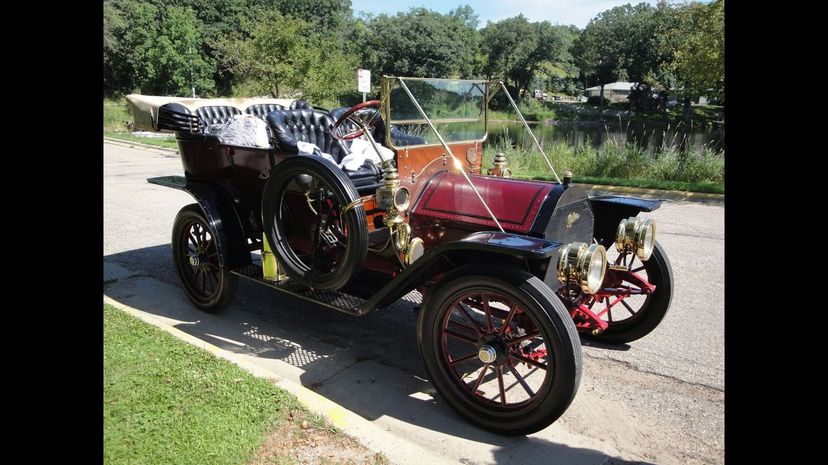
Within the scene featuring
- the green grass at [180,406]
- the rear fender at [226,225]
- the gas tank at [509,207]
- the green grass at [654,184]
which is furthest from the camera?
the green grass at [654,184]

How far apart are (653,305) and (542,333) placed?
1.46m

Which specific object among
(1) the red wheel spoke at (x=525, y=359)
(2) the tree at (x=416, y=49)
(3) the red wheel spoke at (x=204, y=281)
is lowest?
(1) the red wheel spoke at (x=525, y=359)

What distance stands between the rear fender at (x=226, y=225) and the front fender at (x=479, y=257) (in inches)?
58.3

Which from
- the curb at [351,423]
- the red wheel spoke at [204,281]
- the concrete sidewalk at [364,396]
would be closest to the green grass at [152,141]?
the red wheel spoke at [204,281]

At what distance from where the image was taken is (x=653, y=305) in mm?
3691

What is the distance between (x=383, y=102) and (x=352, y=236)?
87 centimetres

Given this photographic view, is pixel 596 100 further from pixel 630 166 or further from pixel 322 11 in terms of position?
pixel 630 166

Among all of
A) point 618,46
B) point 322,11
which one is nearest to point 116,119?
point 322,11

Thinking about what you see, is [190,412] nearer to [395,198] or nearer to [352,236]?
[352,236]

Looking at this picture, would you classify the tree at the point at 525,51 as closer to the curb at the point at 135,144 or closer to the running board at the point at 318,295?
the curb at the point at 135,144

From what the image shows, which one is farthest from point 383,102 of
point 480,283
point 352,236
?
point 480,283

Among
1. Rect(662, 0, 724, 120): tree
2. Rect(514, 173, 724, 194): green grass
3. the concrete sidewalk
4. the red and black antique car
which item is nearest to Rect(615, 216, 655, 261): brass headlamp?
the red and black antique car

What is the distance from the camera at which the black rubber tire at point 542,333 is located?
101 inches

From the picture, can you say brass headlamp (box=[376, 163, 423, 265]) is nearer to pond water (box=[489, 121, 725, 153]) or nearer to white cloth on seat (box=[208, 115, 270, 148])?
white cloth on seat (box=[208, 115, 270, 148])
